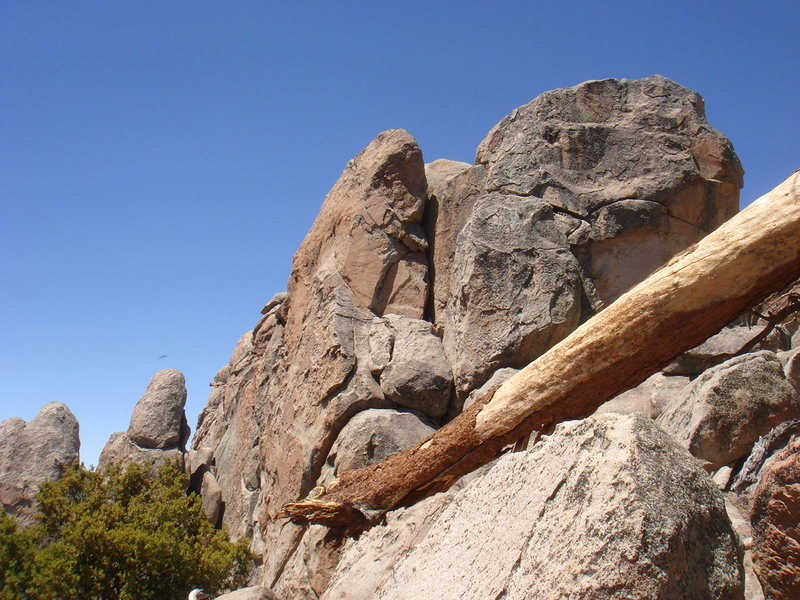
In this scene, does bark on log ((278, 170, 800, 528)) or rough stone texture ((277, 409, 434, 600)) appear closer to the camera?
bark on log ((278, 170, 800, 528))

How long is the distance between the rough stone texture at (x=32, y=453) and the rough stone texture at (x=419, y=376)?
54.4ft

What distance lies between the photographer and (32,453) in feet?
86.4

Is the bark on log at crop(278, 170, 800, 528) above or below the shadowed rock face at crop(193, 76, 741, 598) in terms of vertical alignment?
below

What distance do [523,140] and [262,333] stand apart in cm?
929

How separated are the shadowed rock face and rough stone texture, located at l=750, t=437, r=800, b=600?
682 cm

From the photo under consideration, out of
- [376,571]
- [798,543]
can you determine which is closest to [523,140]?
[376,571]

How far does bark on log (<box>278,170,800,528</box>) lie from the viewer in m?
5.85

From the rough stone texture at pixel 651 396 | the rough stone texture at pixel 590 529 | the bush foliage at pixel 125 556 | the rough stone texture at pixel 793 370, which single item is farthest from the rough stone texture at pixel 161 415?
the rough stone texture at pixel 590 529

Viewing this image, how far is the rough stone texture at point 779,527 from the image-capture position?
383cm

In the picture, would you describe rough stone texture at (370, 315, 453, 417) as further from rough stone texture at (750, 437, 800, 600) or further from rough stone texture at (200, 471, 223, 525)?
rough stone texture at (200, 471, 223, 525)

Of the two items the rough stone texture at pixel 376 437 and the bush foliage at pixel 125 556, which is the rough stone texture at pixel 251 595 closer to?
the rough stone texture at pixel 376 437

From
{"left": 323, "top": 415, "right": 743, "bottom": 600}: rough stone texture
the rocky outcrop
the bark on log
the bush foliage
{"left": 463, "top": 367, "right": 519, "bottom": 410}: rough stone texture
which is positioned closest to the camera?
{"left": 323, "top": 415, "right": 743, "bottom": 600}: rough stone texture

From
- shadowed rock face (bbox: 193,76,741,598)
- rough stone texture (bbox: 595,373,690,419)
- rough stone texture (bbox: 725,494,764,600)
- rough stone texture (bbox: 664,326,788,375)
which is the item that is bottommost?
rough stone texture (bbox: 725,494,764,600)

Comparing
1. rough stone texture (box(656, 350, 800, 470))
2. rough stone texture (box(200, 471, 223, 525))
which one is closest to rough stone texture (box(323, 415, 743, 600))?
rough stone texture (box(656, 350, 800, 470))
